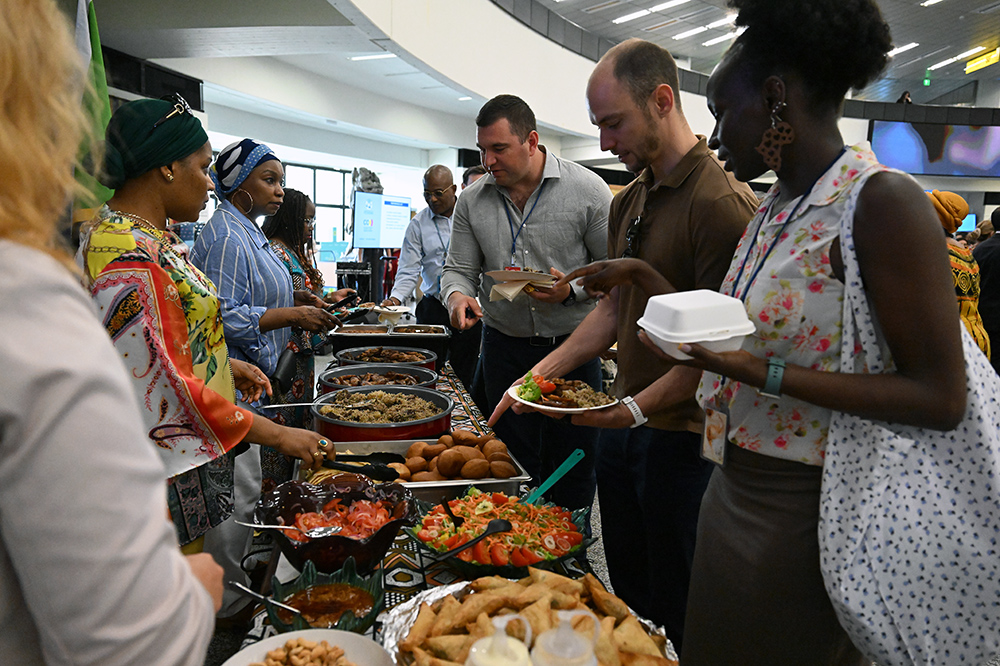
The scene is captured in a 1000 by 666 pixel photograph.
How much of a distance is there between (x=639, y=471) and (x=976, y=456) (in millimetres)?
872

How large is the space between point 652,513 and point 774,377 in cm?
82

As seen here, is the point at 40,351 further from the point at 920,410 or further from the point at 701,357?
the point at 920,410

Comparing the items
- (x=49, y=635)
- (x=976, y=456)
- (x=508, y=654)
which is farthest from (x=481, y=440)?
(x=49, y=635)

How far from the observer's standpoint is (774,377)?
917 mm

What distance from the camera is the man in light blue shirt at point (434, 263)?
4312mm

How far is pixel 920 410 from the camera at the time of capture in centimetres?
85

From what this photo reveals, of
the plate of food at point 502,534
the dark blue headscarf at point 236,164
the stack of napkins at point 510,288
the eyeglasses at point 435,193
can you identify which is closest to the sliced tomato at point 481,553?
the plate of food at point 502,534

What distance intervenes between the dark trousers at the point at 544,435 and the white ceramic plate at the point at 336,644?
140 cm

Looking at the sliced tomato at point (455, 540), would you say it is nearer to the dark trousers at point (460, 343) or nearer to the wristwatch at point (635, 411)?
the wristwatch at point (635, 411)

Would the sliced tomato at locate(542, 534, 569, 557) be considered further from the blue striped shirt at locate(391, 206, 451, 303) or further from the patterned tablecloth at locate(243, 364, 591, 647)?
the blue striped shirt at locate(391, 206, 451, 303)

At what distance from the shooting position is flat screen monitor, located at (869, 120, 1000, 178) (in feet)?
41.2

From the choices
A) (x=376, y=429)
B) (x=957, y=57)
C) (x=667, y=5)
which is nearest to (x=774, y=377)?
(x=376, y=429)

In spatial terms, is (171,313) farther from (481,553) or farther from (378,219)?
(378,219)

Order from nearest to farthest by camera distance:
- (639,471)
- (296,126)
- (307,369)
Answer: (639,471) → (307,369) → (296,126)
